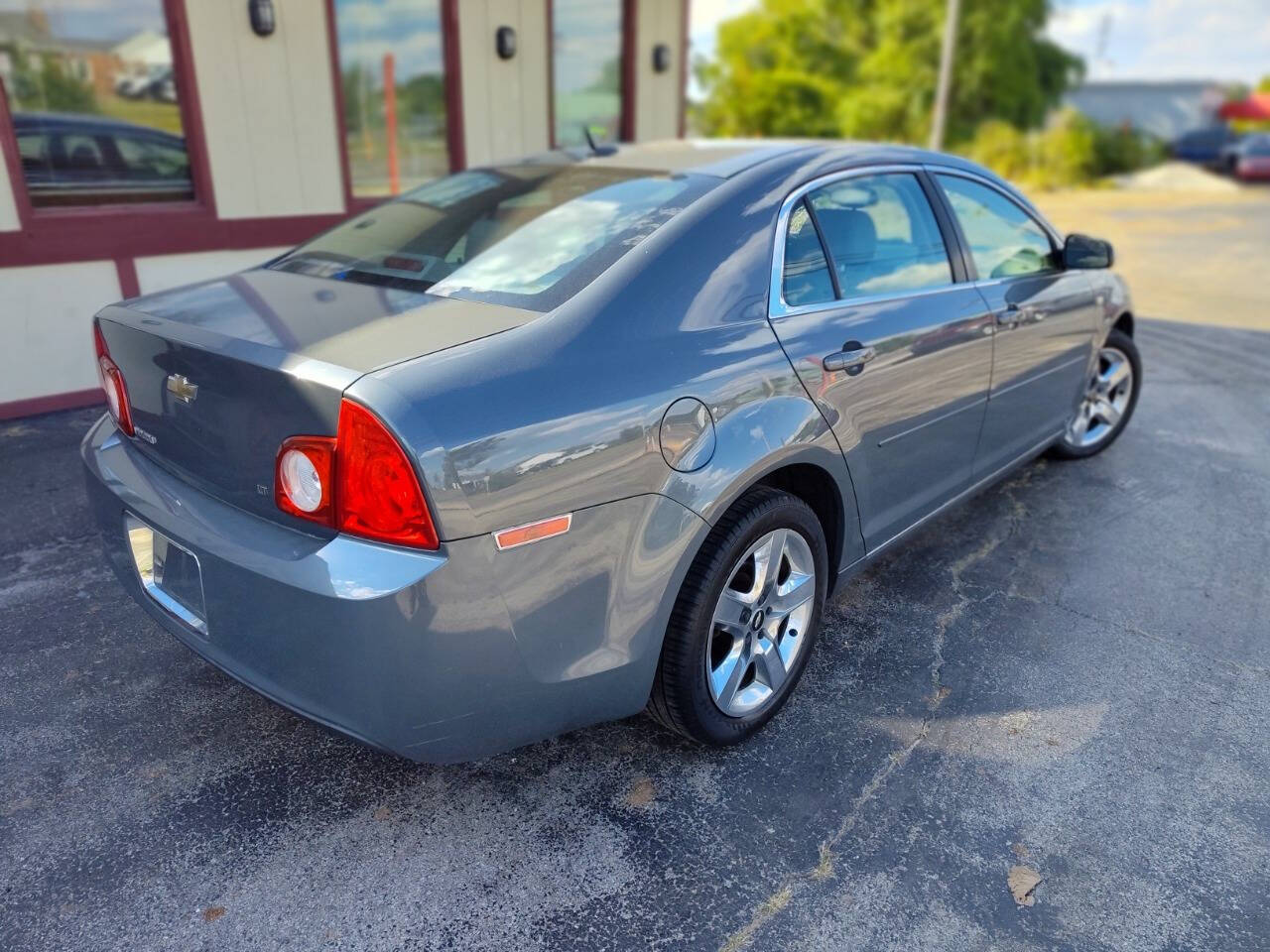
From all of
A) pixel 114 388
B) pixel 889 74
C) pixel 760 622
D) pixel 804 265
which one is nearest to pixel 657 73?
pixel 804 265

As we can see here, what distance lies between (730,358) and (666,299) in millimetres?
222

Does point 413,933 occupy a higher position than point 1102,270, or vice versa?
point 1102,270

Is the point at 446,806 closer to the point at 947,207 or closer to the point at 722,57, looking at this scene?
the point at 947,207

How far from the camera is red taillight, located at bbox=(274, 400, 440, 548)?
6.03 feet

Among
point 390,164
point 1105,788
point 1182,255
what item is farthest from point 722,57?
point 1105,788

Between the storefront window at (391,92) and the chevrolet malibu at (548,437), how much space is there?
4084mm

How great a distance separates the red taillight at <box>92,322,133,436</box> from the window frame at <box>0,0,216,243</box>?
3309 mm

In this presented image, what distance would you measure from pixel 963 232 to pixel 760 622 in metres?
1.81

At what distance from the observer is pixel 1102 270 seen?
447cm

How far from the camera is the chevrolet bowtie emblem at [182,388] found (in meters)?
2.20

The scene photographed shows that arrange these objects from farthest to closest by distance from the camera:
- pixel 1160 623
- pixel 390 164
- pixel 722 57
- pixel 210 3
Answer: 1. pixel 722 57
2. pixel 390 164
3. pixel 210 3
4. pixel 1160 623

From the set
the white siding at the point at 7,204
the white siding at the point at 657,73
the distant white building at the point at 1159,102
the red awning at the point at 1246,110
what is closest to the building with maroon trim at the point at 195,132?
the white siding at the point at 7,204

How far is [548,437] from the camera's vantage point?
1.96 metres

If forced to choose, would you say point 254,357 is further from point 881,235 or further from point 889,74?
point 889,74
